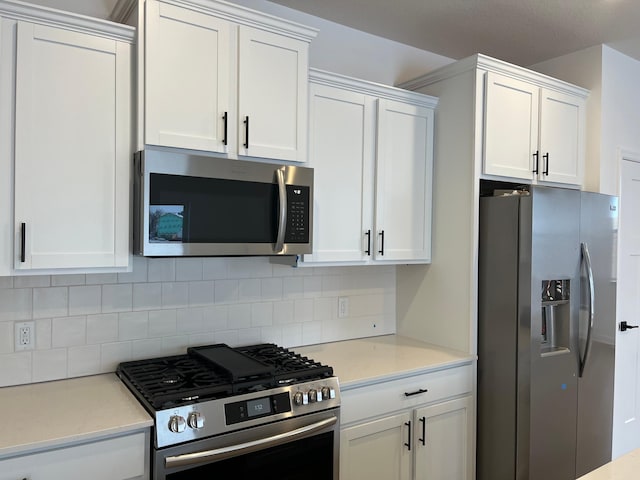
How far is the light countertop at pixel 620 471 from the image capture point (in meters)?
1.38

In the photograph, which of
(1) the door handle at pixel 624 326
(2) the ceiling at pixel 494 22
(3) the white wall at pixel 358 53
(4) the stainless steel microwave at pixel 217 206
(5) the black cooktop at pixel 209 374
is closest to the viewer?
(5) the black cooktop at pixel 209 374

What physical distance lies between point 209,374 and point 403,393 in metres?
0.93

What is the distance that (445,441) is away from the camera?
2531mm

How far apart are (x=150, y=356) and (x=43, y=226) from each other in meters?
0.81

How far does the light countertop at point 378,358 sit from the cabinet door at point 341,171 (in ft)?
1.65

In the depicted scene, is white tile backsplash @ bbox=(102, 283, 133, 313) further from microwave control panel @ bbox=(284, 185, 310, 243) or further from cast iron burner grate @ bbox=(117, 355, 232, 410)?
microwave control panel @ bbox=(284, 185, 310, 243)

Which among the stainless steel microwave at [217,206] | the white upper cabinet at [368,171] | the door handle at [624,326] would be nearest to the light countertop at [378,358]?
the white upper cabinet at [368,171]

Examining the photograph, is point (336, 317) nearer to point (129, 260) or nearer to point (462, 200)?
point (462, 200)

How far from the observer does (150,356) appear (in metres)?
2.29

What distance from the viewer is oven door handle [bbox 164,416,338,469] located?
1.67 m

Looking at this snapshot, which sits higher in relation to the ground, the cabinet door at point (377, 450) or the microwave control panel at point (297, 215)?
the microwave control panel at point (297, 215)

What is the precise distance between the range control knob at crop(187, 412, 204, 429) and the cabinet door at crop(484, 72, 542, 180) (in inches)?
73.3

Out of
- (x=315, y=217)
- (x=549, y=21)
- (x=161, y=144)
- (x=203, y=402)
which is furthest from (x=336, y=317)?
(x=549, y=21)

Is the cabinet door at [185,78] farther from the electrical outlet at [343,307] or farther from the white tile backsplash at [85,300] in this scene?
the electrical outlet at [343,307]
